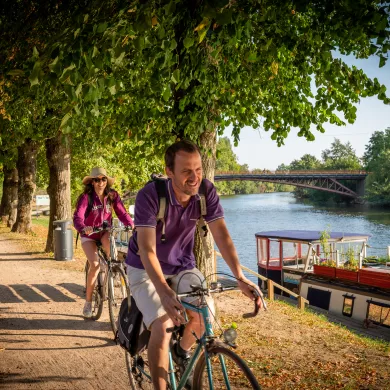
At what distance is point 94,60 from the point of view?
14.8 ft

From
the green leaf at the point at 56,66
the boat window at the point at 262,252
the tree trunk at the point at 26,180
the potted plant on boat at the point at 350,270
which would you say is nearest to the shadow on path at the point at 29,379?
the green leaf at the point at 56,66

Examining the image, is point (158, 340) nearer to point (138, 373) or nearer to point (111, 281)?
point (138, 373)

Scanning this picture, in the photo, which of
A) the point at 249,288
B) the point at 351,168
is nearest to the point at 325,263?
the point at 249,288

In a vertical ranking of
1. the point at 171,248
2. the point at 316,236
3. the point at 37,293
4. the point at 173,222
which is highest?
the point at 173,222

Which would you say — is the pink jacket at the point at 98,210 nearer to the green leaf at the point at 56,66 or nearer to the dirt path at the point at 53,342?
the dirt path at the point at 53,342

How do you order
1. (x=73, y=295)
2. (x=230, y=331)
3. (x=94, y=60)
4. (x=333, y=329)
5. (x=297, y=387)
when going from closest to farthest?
(x=230, y=331)
(x=94, y=60)
(x=297, y=387)
(x=333, y=329)
(x=73, y=295)

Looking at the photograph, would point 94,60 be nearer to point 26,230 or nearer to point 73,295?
point 73,295

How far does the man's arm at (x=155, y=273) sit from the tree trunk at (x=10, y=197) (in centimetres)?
2332

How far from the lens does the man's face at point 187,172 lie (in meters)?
3.38

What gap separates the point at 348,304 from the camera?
16.9 meters

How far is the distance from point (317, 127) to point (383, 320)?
28.4 feet

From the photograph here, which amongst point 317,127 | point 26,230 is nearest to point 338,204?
point 26,230

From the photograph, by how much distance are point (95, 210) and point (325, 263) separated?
528 inches

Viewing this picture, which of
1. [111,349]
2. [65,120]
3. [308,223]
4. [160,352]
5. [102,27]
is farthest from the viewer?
[308,223]
